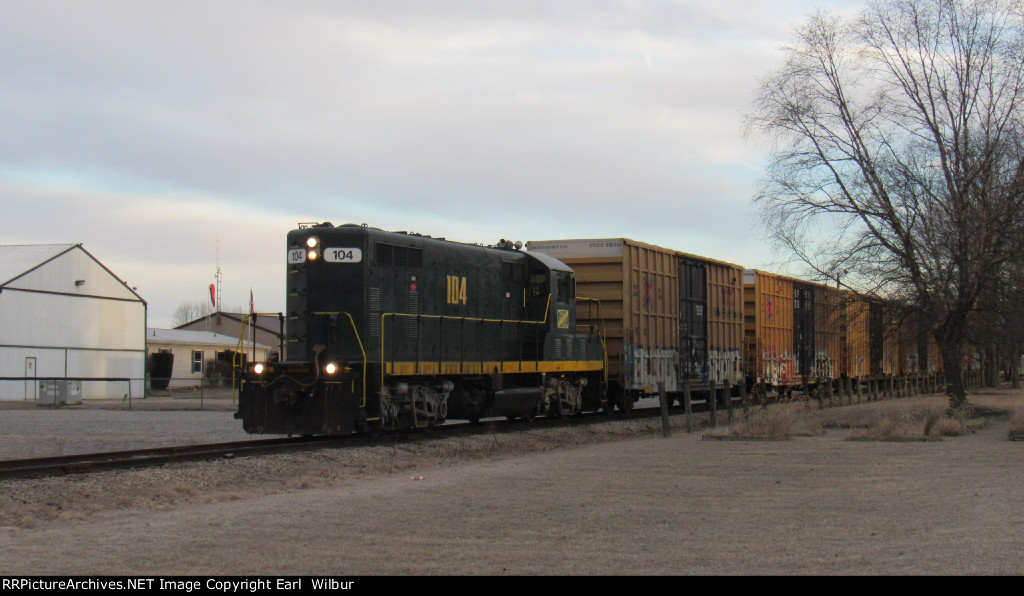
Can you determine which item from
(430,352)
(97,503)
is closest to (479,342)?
(430,352)

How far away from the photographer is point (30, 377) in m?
42.3

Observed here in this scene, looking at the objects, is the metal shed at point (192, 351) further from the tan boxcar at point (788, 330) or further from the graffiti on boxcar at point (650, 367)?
the graffiti on boxcar at point (650, 367)

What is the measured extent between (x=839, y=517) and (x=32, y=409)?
31.5 m

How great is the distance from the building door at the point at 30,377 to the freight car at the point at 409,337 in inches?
1185

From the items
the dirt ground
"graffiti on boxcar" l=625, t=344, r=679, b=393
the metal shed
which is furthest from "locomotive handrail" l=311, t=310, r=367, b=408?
the metal shed

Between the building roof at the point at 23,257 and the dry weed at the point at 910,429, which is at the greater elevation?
the building roof at the point at 23,257

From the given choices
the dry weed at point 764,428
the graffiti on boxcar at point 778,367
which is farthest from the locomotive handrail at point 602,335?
the graffiti on boxcar at point 778,367

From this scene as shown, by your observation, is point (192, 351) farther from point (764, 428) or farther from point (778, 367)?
point (764, 428)

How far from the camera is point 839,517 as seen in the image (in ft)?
30.2

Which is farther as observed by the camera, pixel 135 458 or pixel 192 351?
pixel 192 351

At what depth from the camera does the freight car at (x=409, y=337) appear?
51.3 ft

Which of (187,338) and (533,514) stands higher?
(187,338)

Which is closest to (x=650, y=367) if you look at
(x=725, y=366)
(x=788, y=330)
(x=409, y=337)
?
(x=725, y=366)

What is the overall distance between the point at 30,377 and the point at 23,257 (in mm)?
7614
